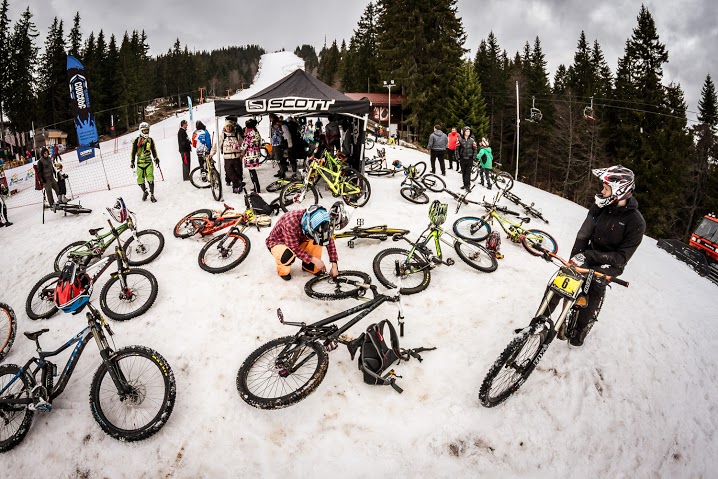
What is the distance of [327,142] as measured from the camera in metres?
11.0

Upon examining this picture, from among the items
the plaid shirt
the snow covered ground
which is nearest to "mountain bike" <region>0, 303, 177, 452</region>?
the snow covered ground

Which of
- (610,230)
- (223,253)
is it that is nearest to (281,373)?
(223,253)

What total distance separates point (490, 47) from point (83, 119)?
52553 millimetres

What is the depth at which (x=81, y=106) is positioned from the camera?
1894 cm

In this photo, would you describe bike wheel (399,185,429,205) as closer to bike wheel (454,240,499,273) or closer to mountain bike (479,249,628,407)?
bike wheel (454,240,499,273)

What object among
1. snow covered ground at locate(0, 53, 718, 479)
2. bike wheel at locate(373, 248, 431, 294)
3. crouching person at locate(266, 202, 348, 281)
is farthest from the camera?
bike wheel at locate(373, 248, 431, 294)

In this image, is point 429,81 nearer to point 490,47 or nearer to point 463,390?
point 490,47

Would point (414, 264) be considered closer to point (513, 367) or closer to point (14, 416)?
point (513, 367)

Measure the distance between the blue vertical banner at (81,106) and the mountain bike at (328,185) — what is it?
16943 millimetres

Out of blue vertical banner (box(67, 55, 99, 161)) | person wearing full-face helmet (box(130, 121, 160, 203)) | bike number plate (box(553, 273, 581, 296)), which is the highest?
blue vertical banner (box(67, 55, 99, 161))

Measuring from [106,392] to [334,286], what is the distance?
327cm

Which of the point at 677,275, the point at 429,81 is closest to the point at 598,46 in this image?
the point at 429,81

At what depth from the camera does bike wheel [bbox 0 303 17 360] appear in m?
5.16

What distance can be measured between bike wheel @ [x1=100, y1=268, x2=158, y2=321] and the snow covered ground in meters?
0.22
